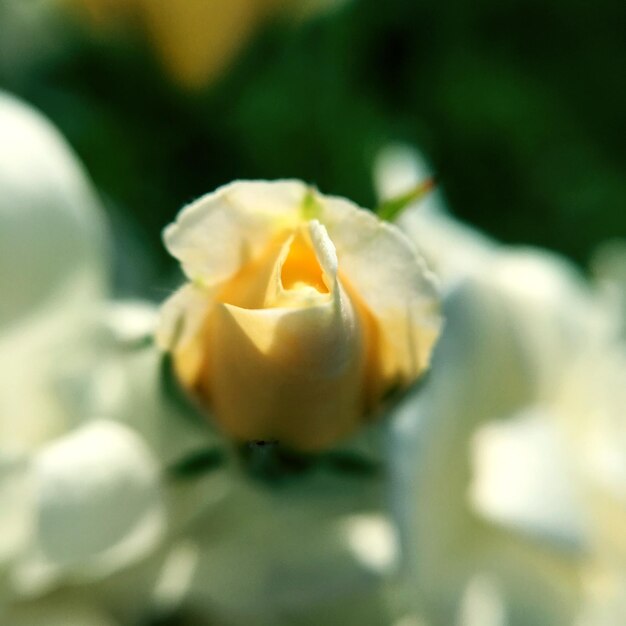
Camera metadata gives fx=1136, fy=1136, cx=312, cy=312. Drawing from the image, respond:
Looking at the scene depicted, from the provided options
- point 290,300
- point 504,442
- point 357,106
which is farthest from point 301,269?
point 357,106

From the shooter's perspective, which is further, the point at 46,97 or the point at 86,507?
the point at 46,97

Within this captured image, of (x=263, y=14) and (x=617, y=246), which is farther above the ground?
(x=263, y=14)

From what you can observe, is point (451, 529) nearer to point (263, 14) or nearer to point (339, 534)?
point (339, 534)

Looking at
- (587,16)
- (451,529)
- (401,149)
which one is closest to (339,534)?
(451,529)

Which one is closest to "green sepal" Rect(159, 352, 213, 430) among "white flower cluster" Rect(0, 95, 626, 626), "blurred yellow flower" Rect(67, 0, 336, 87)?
"white flower cluster" Rect(0, 95, 626, 626)

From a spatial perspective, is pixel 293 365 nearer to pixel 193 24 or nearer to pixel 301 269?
pixel 301 269

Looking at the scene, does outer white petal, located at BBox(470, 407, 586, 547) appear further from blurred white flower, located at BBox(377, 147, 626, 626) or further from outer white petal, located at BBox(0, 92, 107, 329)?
outer white petal, located at BBox(0, 92, 107, 329)
